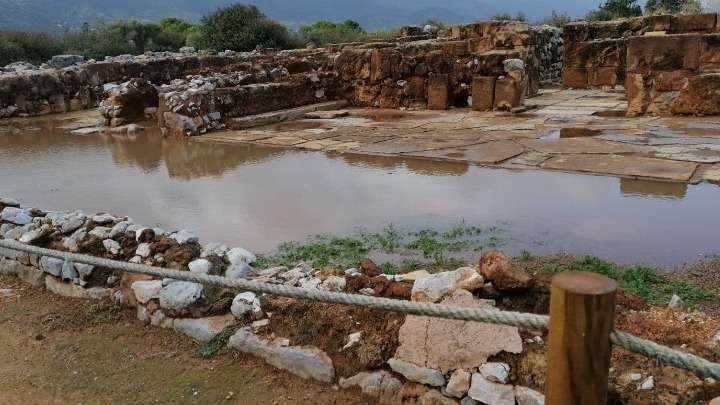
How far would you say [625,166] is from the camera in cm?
650

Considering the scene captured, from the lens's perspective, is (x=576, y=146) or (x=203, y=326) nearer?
(x=203, y=326)

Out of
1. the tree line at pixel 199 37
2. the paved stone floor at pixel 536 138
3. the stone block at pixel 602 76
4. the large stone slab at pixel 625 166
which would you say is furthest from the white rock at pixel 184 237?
the tree line at pixel 199 37

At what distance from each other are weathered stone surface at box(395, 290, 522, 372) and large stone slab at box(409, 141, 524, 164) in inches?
171

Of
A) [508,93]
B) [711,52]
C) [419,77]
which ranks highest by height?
[711,52]

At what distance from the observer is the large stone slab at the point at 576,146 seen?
7.37m

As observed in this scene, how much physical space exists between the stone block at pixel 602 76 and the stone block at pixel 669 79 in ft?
17.9

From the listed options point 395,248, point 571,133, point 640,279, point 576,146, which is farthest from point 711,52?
point 395,248

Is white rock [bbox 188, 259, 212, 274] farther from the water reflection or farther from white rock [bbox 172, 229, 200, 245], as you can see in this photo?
the water reflection

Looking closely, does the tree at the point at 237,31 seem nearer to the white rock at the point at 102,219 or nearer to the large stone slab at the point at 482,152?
the large stone slab at the point at 482,152

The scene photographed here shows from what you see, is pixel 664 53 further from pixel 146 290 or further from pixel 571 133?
pixel 146 290

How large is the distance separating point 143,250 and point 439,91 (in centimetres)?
865

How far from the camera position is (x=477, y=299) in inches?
122

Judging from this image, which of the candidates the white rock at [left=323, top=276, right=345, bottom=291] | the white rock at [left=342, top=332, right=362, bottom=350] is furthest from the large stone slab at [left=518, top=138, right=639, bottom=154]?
the white rock at [left=342, top=332, right=362, bottom=350]

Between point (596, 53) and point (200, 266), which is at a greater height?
point (596, 53)
